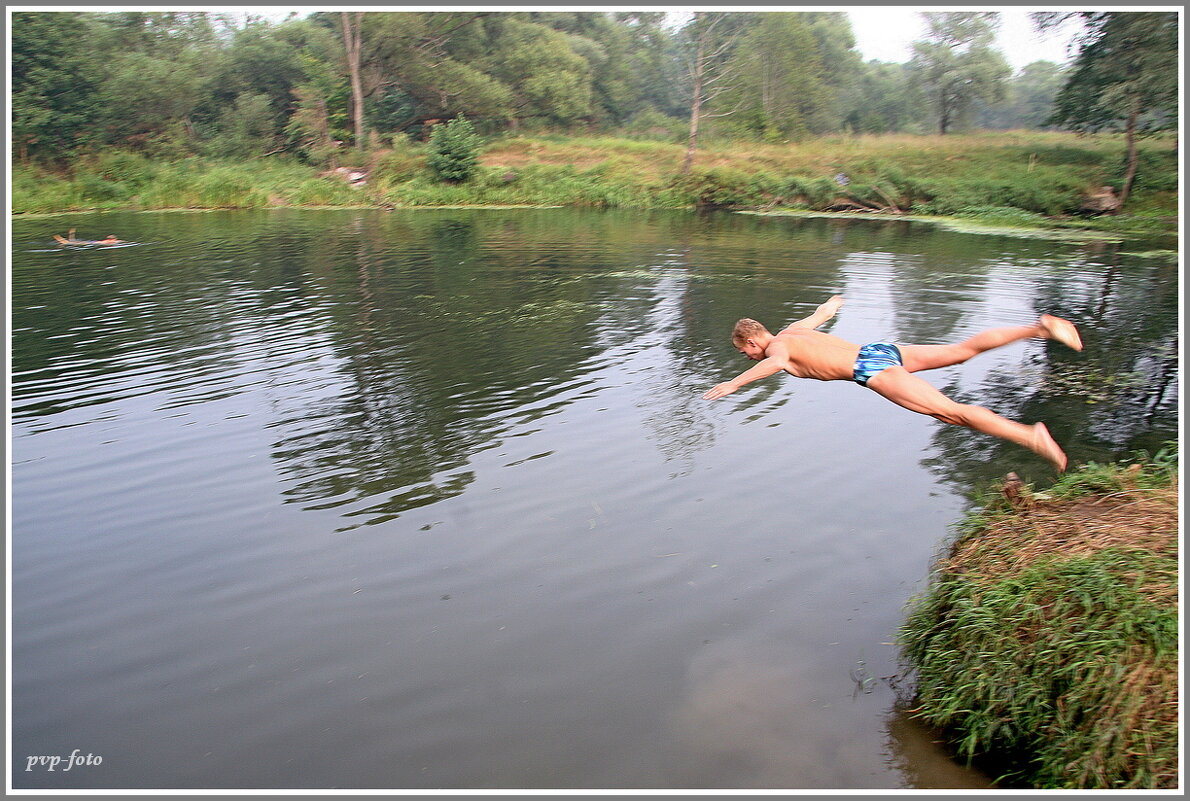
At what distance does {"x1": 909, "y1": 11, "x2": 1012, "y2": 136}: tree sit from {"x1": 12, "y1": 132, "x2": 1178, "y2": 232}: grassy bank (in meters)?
10.4

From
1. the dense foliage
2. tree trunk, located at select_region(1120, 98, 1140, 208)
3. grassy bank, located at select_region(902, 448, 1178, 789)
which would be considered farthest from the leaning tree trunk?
grassy bank, located at select_region(902, 448, 1178, 789)

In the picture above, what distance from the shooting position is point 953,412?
606 centimetres

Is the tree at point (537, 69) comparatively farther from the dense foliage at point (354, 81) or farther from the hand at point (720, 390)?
the hand at point (720, 390)

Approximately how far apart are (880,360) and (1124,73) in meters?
32.4

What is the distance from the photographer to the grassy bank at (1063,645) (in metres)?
3.98

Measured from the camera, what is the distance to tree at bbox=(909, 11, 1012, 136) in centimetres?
5484

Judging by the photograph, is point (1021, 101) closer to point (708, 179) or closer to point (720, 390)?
point (708, 179)

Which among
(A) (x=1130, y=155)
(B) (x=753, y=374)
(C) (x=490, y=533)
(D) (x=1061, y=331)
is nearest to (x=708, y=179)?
(A) (x=1130, y=155)

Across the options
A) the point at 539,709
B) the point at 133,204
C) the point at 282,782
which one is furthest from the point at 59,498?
the point at 133,204

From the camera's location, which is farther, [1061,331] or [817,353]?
[817,353]

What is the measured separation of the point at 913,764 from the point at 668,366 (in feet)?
25.7

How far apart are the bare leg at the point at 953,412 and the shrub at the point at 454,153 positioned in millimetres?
38109

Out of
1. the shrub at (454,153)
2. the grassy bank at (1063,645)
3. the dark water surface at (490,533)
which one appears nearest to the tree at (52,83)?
the shrub at (454,153)

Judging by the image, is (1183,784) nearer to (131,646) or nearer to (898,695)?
(898,695)
